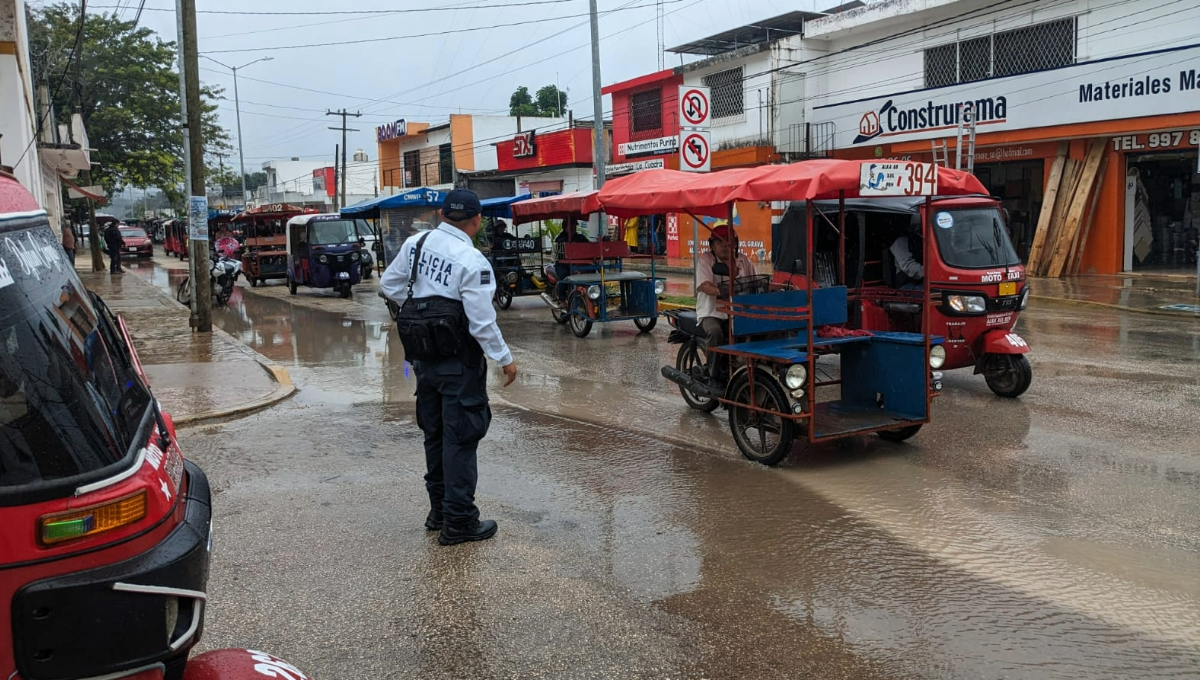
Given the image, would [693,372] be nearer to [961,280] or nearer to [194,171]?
[961,280]

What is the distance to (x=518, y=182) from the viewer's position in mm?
43219

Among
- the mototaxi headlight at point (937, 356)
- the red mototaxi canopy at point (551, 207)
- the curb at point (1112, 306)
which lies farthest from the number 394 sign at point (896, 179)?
the curb at point (1112, 306)

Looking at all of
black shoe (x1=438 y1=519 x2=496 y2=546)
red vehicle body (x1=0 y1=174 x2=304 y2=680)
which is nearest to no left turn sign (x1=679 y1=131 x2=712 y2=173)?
black shoe (x1=438 y1=519 x2=496 y2=546)

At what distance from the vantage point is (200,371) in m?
11.5

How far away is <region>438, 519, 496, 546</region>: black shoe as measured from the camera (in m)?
5.31

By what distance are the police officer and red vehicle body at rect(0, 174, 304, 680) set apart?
2.44 meters

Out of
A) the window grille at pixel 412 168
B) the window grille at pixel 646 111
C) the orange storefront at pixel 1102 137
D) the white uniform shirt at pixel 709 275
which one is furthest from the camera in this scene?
the window grille at pixel 412 168

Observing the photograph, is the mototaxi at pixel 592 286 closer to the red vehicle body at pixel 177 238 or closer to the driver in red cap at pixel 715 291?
the driver in red cap at pixel 715 291

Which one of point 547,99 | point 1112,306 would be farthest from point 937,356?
point 547,99

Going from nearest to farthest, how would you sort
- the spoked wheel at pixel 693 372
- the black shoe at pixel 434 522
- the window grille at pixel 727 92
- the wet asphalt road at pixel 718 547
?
1. the wet asphalt road at pixel 718 547
2. the black shoe at pixel 434 522
3. the spoked wheel at pixel 693 372
4. the window grille at pixel 727 92

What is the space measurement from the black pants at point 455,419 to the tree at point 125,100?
3350cm

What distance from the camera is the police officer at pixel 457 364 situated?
16.6 feet

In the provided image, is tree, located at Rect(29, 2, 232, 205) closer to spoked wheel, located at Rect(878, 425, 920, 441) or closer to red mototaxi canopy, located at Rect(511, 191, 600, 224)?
red mototaxi canopy, located at Rect(511, 191, 600, 224)

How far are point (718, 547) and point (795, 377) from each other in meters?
1.89
